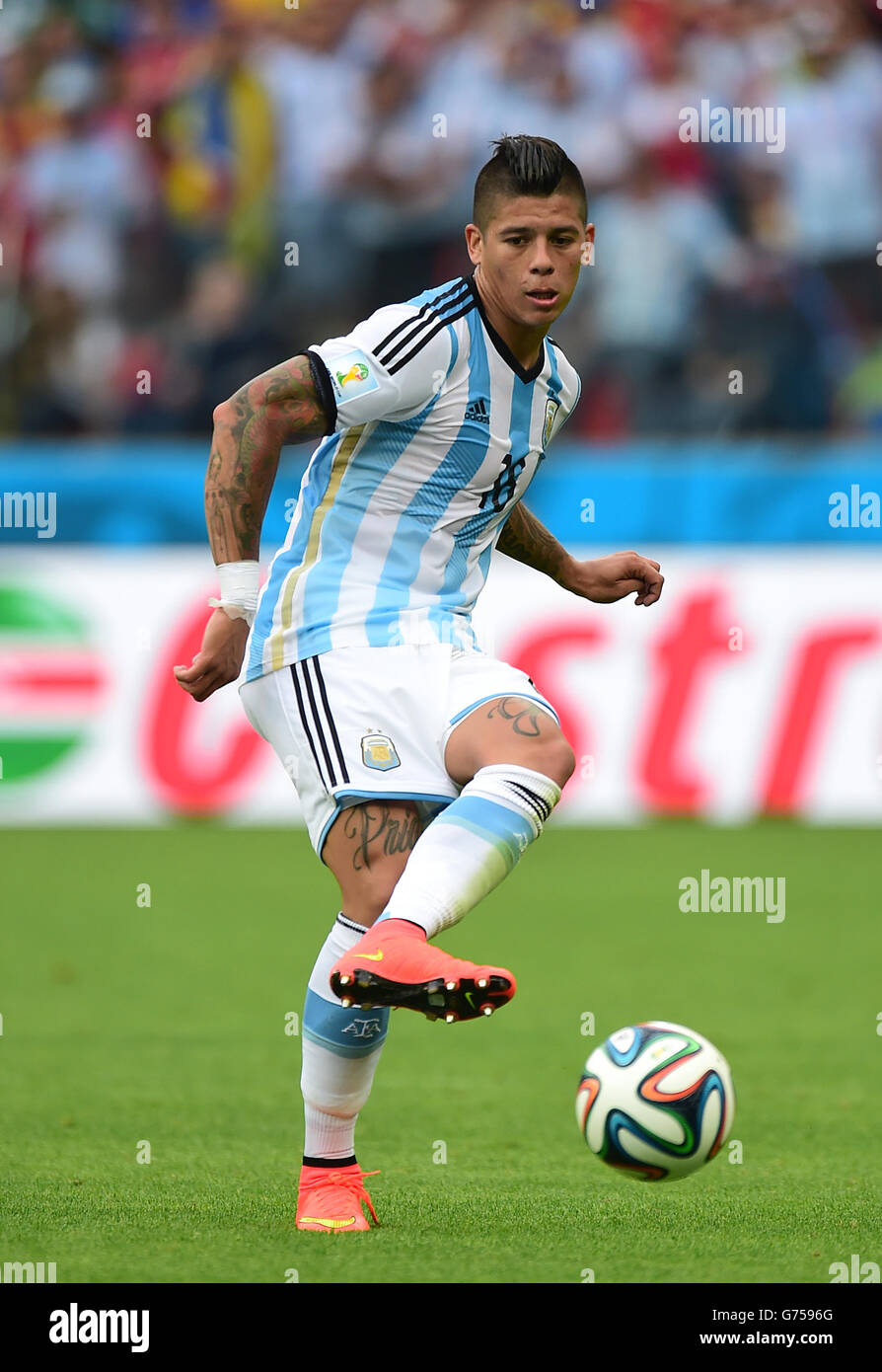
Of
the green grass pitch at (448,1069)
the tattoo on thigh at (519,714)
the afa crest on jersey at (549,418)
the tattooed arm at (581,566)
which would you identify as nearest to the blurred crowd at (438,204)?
the green grass pitch at (448,1069)

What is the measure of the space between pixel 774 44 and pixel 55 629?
5942 mm

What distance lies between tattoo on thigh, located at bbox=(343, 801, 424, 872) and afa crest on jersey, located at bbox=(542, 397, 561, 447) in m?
0.91

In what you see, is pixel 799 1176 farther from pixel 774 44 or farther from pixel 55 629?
pixel 774 44

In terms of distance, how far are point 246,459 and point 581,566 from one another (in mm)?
1095

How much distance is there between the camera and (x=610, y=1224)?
14.2 ft

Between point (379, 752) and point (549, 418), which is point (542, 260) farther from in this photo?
point (379, 752)

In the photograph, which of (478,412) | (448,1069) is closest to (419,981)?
(478,412)

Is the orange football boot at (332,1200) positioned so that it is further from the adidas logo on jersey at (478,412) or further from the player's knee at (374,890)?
the adidas logo on jersey at (478,412)

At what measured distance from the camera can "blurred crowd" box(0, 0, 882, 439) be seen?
41.3 feet

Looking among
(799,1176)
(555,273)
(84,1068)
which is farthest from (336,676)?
(84,1068)

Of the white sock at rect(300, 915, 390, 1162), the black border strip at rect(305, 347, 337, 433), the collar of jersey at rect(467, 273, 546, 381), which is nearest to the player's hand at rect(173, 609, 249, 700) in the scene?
the black border strip at rect(305, 347, 337, 433)

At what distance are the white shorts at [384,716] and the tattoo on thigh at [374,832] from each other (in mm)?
33

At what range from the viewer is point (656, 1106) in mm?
3961

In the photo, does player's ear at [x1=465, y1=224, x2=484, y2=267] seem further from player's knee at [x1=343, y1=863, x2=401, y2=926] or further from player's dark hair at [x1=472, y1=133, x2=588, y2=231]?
player's knee at [x1=343, y1=863, x2=401, y2=926]
